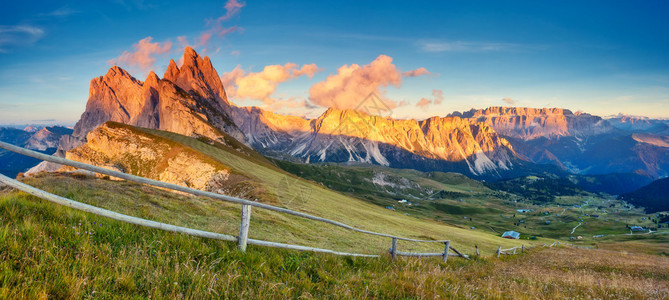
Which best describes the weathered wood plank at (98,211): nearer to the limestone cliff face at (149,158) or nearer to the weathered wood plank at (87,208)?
the weathered wood plank at (87,208)

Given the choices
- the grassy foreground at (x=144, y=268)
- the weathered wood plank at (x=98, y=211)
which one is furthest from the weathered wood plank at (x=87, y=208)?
the grassy foreground at (x=144, y=268)

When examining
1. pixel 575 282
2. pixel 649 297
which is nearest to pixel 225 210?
pixel 575 282

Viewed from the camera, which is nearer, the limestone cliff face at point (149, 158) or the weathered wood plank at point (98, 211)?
the weathered wood plank at point (98, 211)

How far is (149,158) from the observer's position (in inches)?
3196

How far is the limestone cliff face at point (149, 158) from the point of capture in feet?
222

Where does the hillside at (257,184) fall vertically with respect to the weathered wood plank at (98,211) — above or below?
below

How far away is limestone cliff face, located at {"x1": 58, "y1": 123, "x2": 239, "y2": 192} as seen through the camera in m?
67.6

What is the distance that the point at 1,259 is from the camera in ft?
14.8

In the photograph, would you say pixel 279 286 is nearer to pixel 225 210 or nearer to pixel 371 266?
pixel 371 266

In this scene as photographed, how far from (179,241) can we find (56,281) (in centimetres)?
270

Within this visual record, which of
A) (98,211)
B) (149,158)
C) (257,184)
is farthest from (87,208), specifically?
(149,158)

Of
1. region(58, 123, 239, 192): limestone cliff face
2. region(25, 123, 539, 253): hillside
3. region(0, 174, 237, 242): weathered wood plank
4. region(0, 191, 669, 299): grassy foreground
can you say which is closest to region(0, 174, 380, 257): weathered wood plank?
region(0, 174, 237, 242): weathered wood plank

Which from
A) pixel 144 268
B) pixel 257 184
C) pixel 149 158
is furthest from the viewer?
pixel 149 158

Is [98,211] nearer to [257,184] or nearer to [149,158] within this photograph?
[257,184]
